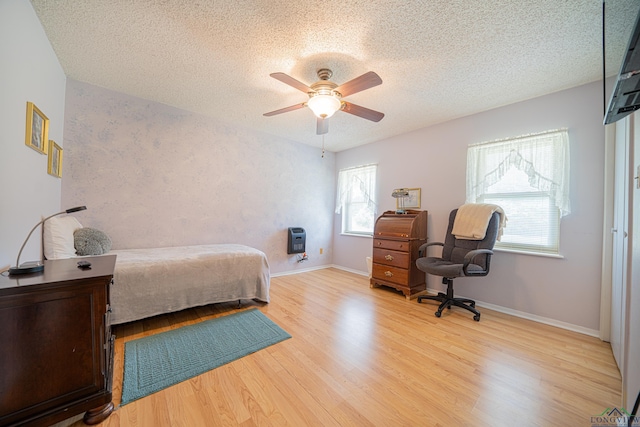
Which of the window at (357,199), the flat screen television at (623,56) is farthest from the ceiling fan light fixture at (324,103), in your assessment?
the window at (357,199)

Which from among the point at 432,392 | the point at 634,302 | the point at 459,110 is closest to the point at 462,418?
the point at 432,392

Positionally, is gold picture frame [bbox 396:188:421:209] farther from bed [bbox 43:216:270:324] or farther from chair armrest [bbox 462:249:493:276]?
bed [bbox 43:216:270:324]

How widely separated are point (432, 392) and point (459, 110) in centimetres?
298

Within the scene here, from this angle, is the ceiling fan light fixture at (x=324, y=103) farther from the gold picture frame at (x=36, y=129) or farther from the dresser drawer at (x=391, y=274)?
the dresser drawer at (x=391, y=274)

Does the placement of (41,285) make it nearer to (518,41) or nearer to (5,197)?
(5,197)

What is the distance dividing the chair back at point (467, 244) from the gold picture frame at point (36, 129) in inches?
153

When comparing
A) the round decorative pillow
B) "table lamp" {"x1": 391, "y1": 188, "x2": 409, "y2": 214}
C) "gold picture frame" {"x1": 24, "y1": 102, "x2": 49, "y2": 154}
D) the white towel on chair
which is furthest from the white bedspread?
the white towel on chair

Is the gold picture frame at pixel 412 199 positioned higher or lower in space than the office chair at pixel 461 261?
higher

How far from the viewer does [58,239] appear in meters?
1.84

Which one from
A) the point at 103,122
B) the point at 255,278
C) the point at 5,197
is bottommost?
the point at 255,278

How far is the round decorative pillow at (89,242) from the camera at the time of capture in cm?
206

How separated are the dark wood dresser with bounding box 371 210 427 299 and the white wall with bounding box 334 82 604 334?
0.78ft

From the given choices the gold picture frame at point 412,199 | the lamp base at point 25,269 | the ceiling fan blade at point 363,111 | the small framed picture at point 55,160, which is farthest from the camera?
the gold picture frame at point 412,199

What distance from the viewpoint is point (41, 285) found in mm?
1029
